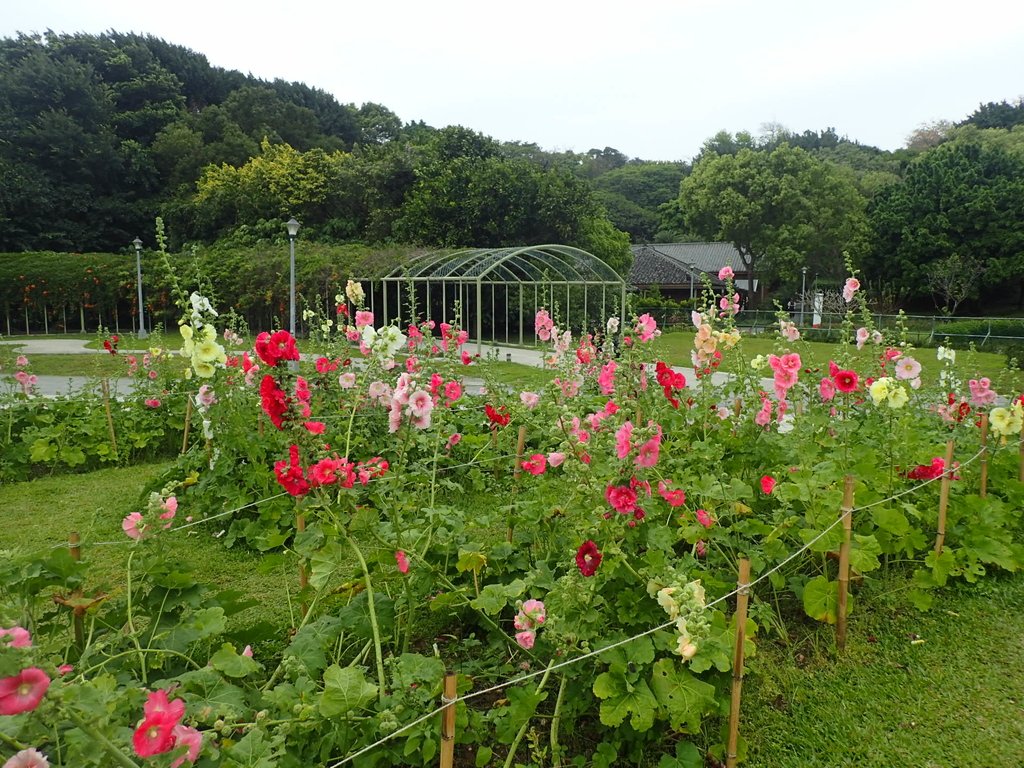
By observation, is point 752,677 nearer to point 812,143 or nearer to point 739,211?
point 739,211

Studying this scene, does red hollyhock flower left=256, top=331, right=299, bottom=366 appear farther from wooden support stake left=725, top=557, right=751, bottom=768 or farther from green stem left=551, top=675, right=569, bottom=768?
wooden support stake left=725, top=557, right=751, bottom=768

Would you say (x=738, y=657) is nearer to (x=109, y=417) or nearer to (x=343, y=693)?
(x=343, y=693)

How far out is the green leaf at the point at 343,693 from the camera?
1454 mm

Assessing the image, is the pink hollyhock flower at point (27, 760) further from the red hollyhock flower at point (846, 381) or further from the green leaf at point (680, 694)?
the red hollyhock flower at point (846, 381)

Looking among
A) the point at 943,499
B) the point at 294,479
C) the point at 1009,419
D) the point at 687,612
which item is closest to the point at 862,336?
the point at 1009,419

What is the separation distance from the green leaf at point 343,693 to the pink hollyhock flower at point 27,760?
592 millimetres

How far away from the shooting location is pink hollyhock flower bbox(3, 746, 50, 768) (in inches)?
35.4

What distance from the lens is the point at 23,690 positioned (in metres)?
0.88

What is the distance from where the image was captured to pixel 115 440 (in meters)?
5.36

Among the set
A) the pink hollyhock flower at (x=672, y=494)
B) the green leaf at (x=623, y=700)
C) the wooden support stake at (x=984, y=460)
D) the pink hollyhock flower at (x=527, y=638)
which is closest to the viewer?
the green leaf at (x=623, y=700)

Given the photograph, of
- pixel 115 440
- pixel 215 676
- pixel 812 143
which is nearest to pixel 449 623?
pixel 215 676

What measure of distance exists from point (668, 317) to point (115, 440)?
19970 millimetres

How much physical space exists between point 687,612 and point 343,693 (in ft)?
2.46

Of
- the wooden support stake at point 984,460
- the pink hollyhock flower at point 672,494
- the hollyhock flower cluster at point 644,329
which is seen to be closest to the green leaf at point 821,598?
the pink hollyhock flower at point 672,494
